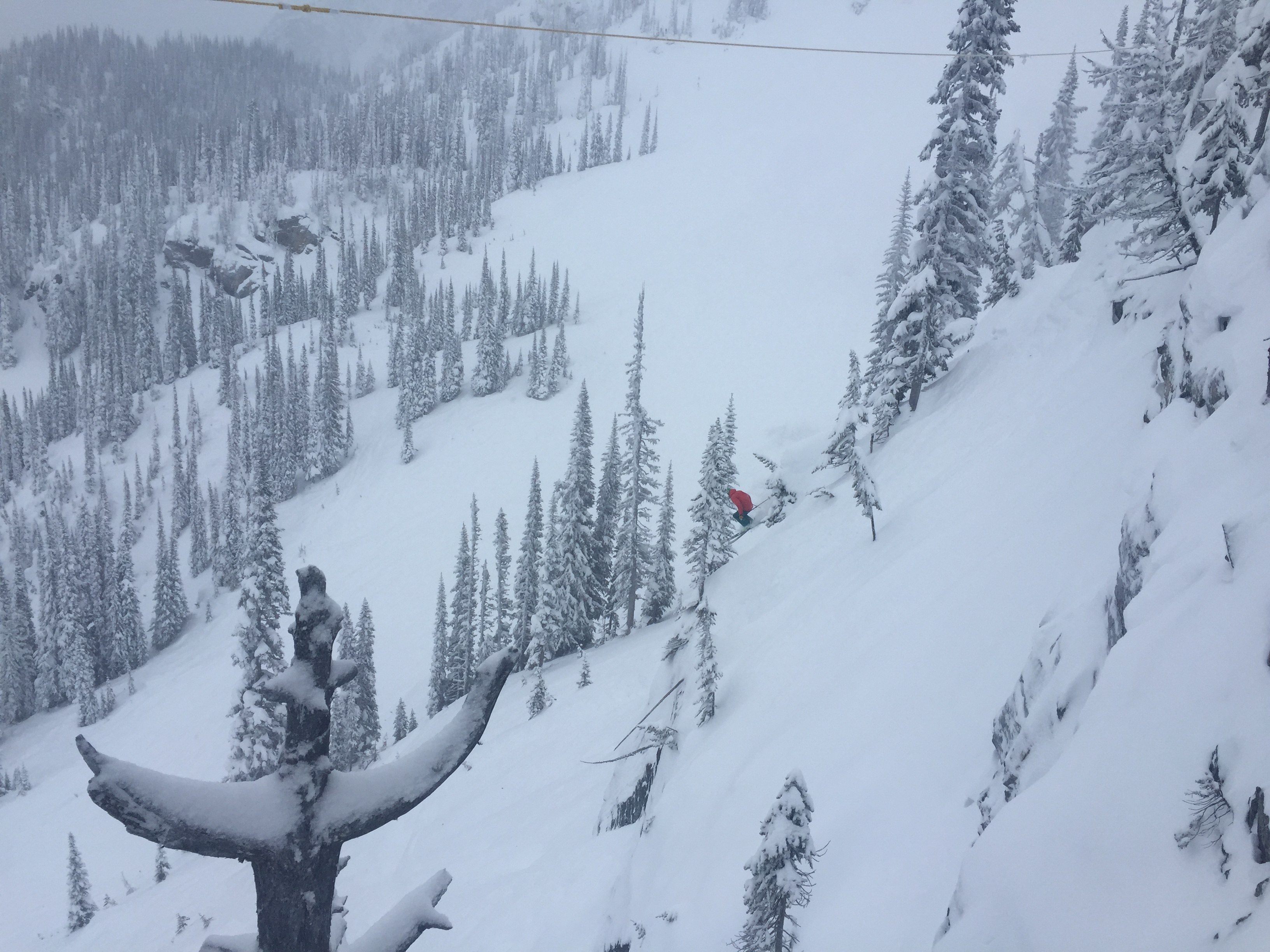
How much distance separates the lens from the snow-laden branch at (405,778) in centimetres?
328

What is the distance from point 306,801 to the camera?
3.22 metres

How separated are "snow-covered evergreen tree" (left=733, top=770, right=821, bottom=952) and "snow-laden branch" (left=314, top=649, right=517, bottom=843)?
12.6ft

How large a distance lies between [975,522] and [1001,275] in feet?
53.7

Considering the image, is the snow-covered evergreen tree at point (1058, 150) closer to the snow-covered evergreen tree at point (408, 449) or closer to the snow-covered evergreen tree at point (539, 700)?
the snow-covered evergreen tree at point (539, 700)

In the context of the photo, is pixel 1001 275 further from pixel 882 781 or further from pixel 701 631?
pixel 882 781

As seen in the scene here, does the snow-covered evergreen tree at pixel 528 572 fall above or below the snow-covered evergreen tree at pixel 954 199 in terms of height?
below

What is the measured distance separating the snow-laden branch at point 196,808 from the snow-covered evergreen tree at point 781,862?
4393 millimetres

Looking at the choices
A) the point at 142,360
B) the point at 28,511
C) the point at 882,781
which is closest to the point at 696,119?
the point at 142,360

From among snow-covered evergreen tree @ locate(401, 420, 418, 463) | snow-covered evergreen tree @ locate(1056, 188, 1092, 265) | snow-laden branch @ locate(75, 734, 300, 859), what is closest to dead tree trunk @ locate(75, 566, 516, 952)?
snow-laden branch @ locate(75, 734, 300, 859)

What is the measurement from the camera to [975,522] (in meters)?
12.2

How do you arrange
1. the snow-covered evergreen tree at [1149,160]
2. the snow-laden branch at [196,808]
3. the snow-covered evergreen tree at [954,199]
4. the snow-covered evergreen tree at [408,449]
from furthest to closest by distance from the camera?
1. the snow-covered evergreen tree at [408,449]
2. the snow-covered evergreen tree at [954,199]
3. the snow-covered evergreen tree at [1149,160]
4. the snow-laden branch at [196,808]

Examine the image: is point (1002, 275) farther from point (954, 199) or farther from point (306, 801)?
point (306, 801)

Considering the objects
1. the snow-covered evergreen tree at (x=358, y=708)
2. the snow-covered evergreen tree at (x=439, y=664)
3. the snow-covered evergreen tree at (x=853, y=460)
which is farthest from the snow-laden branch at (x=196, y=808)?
the snow-covered evergreen tree at (x=439, y=664)

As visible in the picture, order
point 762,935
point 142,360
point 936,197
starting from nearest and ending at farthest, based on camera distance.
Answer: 1. point 762,935
2. point 936,197
3. point 142,360
